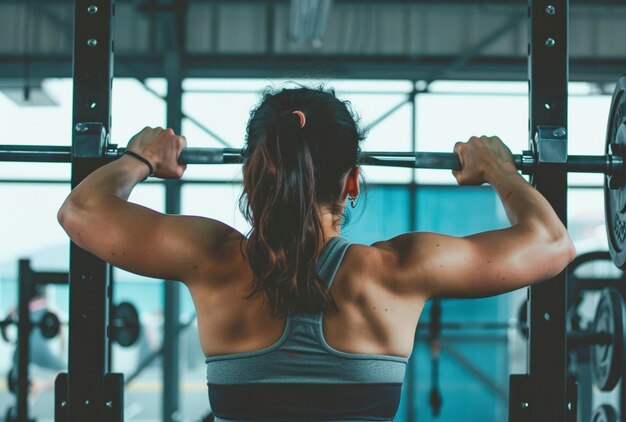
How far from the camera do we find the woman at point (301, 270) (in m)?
1.02

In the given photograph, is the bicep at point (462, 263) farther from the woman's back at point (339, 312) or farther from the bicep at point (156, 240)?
the bicep at point (156, 240)

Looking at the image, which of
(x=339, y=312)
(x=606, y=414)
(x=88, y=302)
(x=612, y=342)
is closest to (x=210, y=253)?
(x=339, y=312)

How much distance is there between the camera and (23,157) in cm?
147

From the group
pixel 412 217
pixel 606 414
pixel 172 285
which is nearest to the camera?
pixel 606 414

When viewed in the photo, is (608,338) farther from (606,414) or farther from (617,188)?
(617,188)

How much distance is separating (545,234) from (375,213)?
5.12 m

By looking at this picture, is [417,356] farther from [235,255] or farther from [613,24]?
[235,255]

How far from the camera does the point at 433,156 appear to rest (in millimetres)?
1391

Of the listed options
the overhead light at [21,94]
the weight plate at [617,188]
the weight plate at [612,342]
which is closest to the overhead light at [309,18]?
the weight plate at [612,342]

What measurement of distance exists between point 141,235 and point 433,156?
1.83 feet

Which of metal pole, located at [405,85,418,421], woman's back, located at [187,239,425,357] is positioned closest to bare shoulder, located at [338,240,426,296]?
woman's back, located at [187,239,425,357]

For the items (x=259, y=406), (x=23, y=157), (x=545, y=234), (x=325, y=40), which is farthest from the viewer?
(x=325, y=40)

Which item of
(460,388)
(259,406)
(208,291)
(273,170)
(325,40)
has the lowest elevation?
(460,388)

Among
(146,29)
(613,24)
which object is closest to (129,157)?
(146,29)
